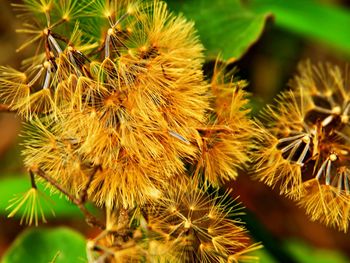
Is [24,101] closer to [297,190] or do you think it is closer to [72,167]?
[72,167]

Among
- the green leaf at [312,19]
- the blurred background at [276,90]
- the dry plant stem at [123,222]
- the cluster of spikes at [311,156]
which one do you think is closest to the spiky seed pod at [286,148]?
the cluster of spikes at [311,156]

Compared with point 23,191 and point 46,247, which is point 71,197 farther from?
point 23,191

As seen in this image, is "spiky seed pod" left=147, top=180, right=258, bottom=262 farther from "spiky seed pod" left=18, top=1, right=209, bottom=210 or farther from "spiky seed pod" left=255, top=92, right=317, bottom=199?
"spiky seed pod" left=255, top=92, right=317, bottom=199

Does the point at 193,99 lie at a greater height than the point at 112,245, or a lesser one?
greater

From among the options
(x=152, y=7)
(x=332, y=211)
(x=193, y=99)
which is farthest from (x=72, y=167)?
(x=332, y=211)

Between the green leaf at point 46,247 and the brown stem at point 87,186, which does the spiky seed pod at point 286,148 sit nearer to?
the brown stem at point 87,186

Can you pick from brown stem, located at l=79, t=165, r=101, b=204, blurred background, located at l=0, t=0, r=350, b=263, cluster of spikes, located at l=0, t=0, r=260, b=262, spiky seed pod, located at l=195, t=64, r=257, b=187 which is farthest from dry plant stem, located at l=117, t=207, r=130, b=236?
blurred background, located at l=0, t=0, r=350, b=263
